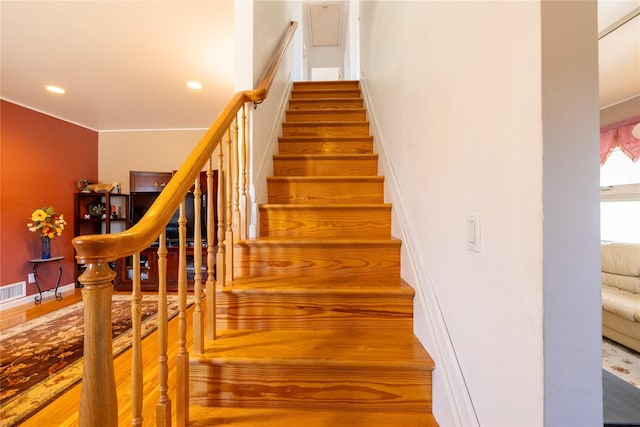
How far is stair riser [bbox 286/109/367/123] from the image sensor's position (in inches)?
101

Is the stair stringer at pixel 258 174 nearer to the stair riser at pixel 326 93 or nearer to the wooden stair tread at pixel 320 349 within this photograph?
the wooden stair tread at pixel 320 349

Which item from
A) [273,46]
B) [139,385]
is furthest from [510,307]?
[273,46]

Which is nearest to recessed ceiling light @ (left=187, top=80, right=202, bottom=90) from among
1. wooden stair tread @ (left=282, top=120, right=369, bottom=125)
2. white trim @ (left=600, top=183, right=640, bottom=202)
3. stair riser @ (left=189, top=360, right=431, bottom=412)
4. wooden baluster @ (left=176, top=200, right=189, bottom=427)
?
wooden stair tread @ (left=282, top=120, right=369, bottom=125)

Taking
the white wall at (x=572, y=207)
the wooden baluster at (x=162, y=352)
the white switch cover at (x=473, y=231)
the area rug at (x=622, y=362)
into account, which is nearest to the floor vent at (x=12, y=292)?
the wooden baluster at (x=162, y=352)

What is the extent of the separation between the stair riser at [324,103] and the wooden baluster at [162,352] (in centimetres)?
231

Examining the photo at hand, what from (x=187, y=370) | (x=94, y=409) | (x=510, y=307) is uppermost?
(x=510, y=307)

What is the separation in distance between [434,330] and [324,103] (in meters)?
2.47

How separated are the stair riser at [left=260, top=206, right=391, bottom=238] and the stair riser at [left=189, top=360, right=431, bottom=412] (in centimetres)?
Result: 75

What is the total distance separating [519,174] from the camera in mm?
554

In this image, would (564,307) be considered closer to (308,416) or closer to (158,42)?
(308,416)

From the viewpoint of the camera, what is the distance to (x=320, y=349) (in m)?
1.02

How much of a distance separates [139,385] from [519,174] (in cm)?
112

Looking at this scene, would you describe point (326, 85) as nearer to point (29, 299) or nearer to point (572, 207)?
point (572, 207)

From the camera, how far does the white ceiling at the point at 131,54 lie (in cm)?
191
